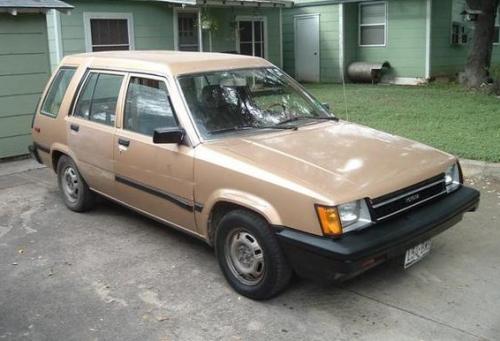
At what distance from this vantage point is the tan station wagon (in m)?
3.67

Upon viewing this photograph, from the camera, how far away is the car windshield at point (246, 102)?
465cm

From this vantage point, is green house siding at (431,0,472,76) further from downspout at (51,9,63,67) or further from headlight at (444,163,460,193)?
headlight at (444,163,460,193)

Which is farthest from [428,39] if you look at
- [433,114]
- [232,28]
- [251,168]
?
[251,168]

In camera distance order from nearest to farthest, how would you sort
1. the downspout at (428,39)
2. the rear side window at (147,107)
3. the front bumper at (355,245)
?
the front bumper at (355,245) < the rear side window at (147,107) < the downspout at (428,39)

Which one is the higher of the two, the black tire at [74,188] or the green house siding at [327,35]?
the green house siding at [327,35]

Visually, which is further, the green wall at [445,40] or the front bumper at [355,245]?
the green wall at [445,40]

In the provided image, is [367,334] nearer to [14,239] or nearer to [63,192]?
[14,239]

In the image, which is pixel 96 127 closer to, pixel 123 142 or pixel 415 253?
pixel 123 142

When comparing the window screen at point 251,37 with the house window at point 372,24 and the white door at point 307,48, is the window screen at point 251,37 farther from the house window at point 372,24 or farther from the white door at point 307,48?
the house window at point 372,24

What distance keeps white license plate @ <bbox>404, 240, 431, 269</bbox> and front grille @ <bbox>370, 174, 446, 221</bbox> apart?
0.29m

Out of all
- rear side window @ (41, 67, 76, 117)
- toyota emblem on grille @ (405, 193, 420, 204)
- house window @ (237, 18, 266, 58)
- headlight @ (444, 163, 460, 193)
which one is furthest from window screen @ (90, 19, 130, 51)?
toyota emblem on grille @ (405, 193, 420, 204)

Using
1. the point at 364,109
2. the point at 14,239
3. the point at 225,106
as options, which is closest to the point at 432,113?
the point at 364,109

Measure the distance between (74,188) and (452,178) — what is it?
383cm

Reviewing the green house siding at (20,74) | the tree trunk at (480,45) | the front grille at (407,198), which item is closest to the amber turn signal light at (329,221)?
the front grille at (407,198)
